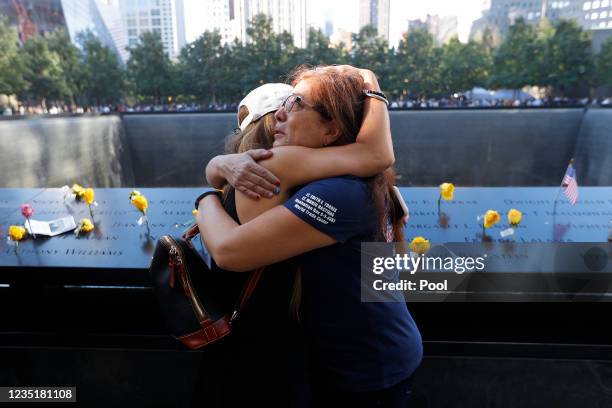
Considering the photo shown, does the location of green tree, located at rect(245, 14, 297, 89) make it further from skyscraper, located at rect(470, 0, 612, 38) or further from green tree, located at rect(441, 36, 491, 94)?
skyscraper, located at rect(470, 0, 612, 38)

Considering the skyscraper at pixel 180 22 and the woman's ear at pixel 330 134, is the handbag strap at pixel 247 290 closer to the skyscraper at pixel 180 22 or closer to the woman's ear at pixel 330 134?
the woman's ear at pixel 330 134

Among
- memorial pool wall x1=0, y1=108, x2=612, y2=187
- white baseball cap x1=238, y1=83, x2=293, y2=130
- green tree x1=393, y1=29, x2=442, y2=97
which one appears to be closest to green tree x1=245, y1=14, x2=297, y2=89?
green tree x1=393, y1=29, x2=442, y2=97

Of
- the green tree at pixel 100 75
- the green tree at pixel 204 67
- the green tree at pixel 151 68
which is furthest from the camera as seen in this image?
the green tree at pixel 100 75

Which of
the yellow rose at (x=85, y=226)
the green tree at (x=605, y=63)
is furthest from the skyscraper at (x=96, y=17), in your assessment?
the yellow rose at (x=85, y=226)

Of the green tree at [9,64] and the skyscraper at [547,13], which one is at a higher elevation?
the skyscraper at [547,13]

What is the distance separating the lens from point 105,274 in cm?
207

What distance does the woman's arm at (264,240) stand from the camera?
82 cm

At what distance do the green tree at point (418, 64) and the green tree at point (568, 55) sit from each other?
5.13 metres

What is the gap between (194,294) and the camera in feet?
3.12

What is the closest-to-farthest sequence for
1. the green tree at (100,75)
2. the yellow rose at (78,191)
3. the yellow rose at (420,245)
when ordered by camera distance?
the yellow rose at (420,245) < the yellow rose at (78,191) < the green tree at (100,75)

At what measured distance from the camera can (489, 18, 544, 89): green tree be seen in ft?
74.9

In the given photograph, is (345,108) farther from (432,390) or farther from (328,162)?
(432,390)

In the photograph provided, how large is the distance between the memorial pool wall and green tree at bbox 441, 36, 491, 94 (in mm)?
14445

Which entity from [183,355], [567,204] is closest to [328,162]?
[183,355]
